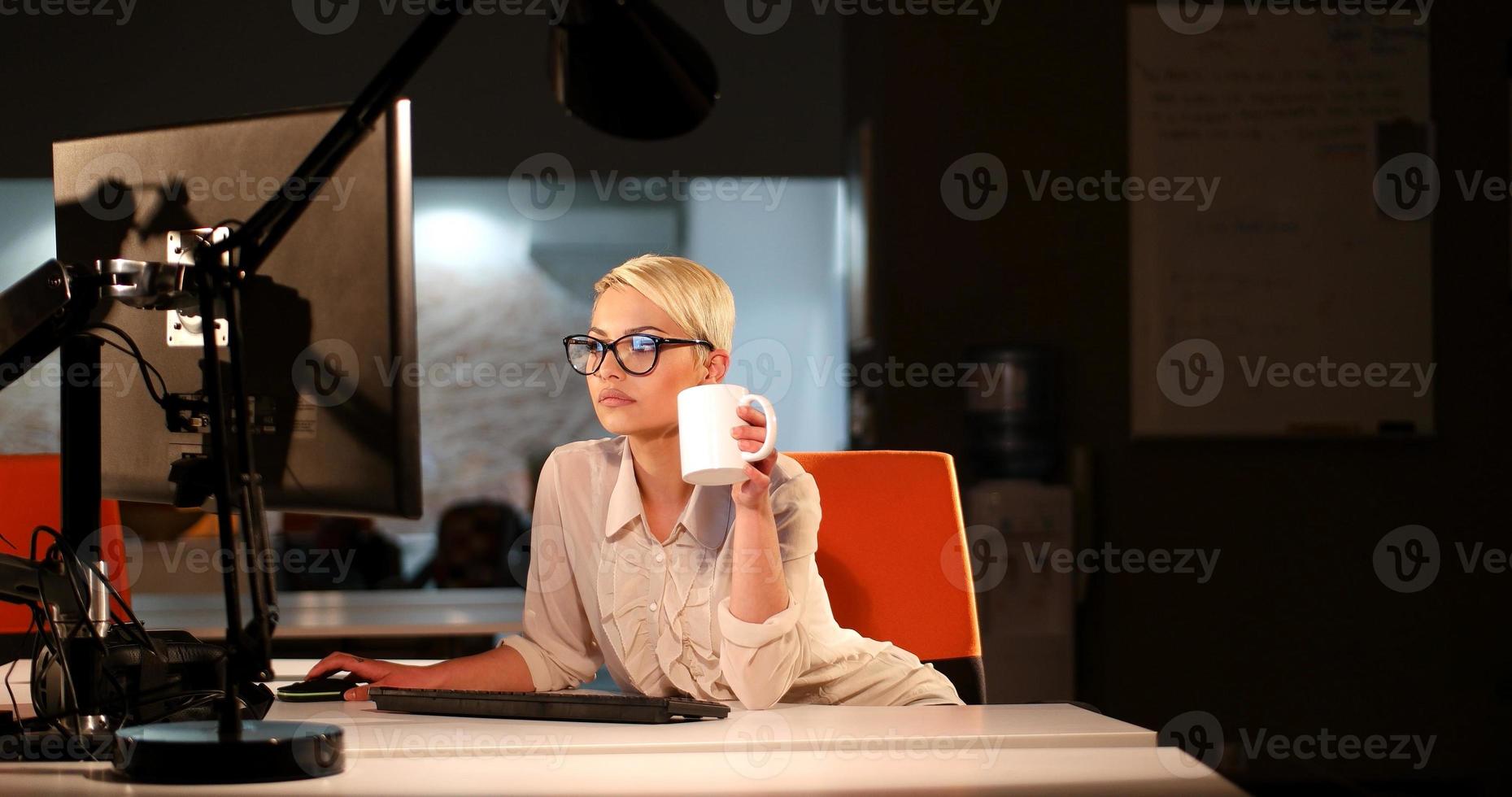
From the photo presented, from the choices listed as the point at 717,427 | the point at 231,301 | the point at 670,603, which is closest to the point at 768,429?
the point at 717,427

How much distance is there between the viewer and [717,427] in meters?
1.19

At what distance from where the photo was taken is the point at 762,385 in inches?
173

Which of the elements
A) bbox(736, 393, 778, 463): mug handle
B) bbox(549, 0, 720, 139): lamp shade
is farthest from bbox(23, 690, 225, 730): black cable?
bbox(549, 0, 720, 139): lamp shade

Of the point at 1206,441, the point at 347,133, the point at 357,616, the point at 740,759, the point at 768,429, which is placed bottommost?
the point at 357,616

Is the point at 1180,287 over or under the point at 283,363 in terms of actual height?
over

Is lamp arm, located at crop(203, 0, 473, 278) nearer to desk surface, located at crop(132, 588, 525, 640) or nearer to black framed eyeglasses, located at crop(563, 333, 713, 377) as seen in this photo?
Answer: black framed eyeglasses, located at crop(563, 333, 713, 377)

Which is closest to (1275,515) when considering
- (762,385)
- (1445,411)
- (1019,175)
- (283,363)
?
(1445,411)

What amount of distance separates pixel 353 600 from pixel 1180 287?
2.41 m

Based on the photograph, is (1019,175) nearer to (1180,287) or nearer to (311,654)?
(1180,287)

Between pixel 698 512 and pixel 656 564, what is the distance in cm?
8

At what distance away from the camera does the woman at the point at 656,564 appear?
4.66ft

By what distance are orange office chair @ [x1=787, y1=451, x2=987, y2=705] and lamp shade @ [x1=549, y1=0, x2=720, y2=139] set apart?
27.9 inches

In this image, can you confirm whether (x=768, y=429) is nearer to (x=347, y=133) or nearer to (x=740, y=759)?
(x=740, y=759)

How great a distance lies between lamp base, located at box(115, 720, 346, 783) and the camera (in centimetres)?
89
